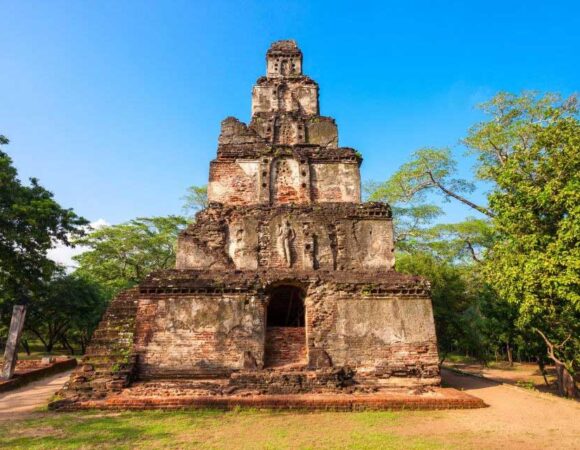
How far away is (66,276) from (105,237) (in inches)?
200

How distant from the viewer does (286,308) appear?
15570 mm

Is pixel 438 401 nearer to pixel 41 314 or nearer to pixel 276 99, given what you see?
pixel 276 99

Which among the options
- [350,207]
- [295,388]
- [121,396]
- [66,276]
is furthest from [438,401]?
[66,276]

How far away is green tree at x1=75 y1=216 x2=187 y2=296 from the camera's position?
28.4 metres

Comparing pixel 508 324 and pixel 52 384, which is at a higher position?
pixel 508 324

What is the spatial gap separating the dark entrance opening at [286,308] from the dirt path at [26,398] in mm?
7368

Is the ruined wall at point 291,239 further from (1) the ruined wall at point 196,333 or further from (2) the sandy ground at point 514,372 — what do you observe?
(2) the sandy ground at point 514,372

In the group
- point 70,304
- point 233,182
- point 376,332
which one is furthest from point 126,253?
point 376,332

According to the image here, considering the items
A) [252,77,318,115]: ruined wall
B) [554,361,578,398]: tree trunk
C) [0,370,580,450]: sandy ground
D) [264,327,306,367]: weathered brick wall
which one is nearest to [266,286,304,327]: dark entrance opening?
[264,327,306,367]: weathered brick wall

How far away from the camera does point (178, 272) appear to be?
10805 millimetres

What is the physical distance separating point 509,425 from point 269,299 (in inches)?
243

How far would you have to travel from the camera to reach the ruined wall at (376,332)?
32.6ft

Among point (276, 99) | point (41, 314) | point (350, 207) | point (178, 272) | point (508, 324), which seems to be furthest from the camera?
point (41, 314)

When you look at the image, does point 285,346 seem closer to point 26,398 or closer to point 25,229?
point 26,398
